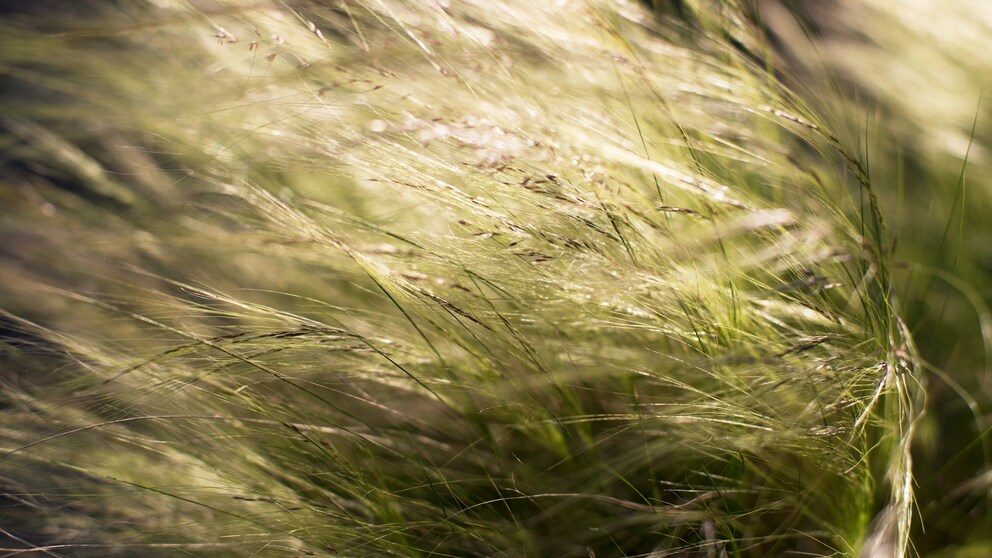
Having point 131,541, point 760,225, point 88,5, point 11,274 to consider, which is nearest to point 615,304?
point 760,225

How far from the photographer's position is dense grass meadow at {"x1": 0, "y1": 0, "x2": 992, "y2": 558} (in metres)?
0.63

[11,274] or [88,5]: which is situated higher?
[88,5]

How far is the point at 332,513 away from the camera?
678mm

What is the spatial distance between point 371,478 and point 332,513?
91 mm

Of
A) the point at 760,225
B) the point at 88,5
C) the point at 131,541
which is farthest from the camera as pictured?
the point at 88,5

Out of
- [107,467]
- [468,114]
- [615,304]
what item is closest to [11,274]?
[107,467]

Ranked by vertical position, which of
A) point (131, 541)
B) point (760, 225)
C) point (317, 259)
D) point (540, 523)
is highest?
point (760, 225)

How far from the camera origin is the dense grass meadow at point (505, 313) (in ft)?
2.05

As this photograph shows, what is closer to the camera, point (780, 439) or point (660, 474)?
point (780, 439)

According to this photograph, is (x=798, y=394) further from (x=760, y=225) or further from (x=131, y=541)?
(x=131, y=541)

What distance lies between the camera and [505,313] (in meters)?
0.67

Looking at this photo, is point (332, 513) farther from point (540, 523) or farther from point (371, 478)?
point (540, 523)

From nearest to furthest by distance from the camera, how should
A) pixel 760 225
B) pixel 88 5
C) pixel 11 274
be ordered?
pixel 760 225 < pixel 11 274 < pixel 88 5

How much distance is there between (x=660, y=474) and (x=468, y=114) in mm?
442
